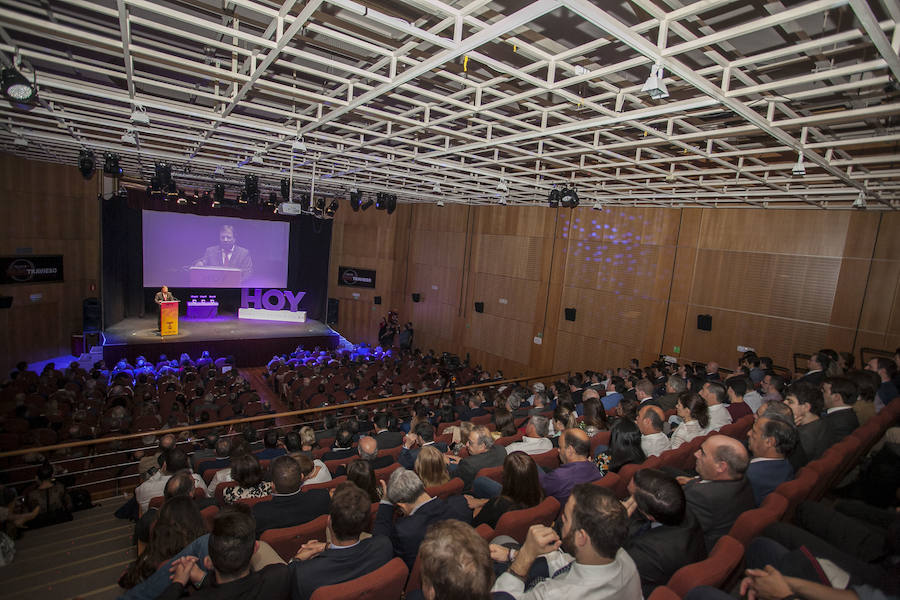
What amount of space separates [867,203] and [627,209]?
476 centimetres

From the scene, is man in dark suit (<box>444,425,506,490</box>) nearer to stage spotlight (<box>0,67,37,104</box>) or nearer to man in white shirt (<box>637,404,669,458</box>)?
man in white shirt (<box>637,404,669,458</box>)

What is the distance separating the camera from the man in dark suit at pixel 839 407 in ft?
14.4

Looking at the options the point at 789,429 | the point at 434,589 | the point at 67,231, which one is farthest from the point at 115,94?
the point at 67,231

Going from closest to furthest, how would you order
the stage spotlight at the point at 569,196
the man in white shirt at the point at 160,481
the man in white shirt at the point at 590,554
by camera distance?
the man in white shirt at the point at 590,554 → the man in white shirt at the point at 160,481 → the stage spotlight at the point at 569,196

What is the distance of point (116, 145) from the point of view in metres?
8.90

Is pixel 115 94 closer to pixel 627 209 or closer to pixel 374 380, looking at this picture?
pixel 374 380

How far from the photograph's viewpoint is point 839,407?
4.54 m

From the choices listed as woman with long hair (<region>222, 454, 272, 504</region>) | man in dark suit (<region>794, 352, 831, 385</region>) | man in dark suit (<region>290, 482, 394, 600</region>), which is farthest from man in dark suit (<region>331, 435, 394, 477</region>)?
man in dark suit (<region>794, 352, 831, 385</region>)

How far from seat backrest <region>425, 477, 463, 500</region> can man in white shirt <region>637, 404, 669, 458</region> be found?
2046 mm

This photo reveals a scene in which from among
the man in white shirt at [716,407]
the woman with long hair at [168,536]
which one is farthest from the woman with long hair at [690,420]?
the woman with long hair at [168,536]

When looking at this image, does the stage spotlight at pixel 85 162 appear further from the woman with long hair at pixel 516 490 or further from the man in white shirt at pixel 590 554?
the man in white shirt at pixel 590 554

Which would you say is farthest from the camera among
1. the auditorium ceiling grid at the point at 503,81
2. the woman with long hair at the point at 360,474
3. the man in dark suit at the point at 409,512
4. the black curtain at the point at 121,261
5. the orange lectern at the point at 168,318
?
the black curtain at the point at 121,261

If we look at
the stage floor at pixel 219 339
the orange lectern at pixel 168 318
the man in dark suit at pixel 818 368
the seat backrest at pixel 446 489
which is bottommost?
the stage floor at pixel 219 339

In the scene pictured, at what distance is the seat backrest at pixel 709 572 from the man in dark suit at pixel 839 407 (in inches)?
118
